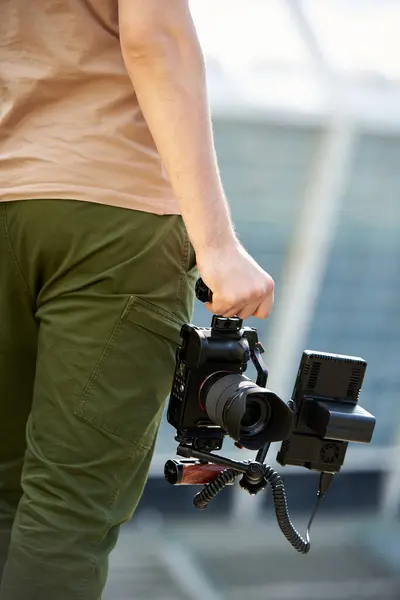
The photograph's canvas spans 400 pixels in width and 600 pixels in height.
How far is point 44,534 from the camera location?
1141 mm

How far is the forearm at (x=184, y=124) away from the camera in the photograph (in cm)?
110

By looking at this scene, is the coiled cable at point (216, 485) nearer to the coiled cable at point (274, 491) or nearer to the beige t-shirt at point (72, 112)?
the coiled cable at point (274, 491)

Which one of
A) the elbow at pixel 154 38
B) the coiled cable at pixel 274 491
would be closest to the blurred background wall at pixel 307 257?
the coiled cable at pixel 274 491

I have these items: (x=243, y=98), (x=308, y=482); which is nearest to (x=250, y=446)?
(x=243, y=98)

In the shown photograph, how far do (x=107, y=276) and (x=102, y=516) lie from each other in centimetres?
29

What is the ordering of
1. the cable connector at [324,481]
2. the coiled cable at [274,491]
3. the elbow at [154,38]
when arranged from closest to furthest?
the elbow at [154,38] < the coiled cable at [274,491] < the cable connector at [324,481]

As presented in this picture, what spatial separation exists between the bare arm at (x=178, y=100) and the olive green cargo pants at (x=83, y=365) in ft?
0.30

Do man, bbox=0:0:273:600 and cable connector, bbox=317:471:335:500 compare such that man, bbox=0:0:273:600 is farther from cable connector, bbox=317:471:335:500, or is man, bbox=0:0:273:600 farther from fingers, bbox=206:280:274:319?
cable connector, bbox=317:471:335:500

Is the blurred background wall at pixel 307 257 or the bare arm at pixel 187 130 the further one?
the blurred background wall at pixel 307 257

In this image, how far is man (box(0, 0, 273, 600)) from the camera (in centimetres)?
114

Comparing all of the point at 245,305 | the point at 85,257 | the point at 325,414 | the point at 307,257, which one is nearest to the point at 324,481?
the point at 325,414

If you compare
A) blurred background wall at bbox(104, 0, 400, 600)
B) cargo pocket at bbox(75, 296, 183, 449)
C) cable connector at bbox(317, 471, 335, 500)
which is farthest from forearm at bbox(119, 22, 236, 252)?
blurred background wall at bbox(104, 0, 400, 600)

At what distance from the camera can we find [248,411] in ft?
3.81

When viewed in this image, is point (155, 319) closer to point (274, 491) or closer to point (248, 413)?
point (248, 413)
